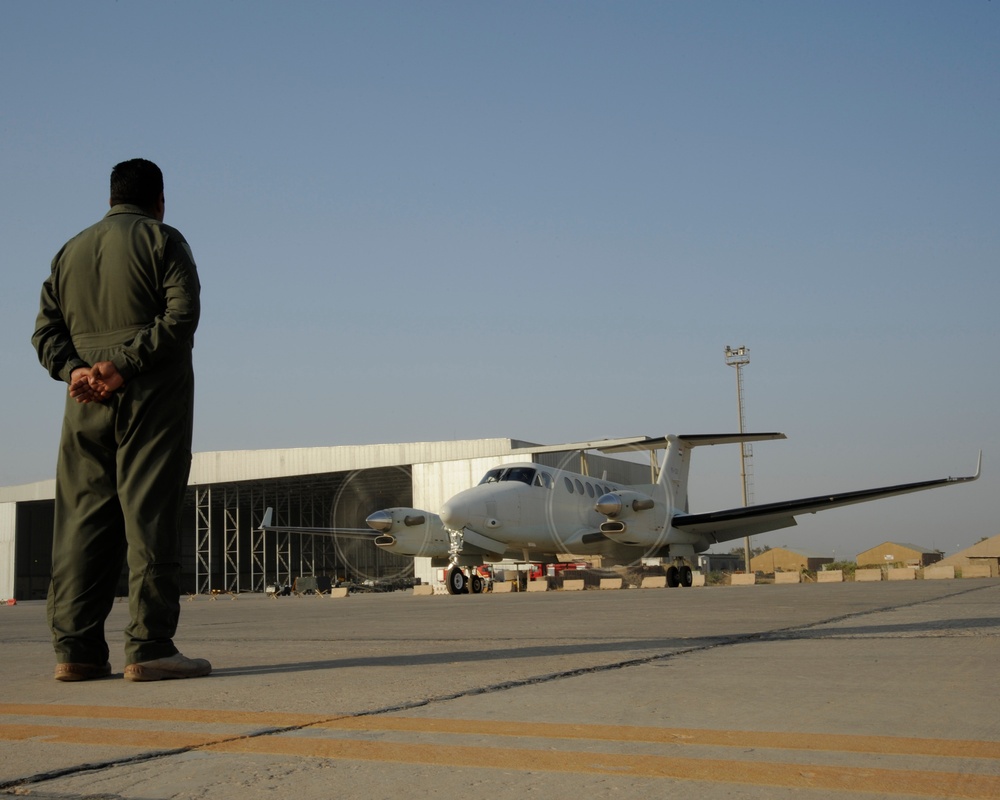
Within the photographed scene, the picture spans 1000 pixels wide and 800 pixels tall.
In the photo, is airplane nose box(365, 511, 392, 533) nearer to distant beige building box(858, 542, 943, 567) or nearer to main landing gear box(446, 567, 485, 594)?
main landing gear box(446, 567, 485, 594)

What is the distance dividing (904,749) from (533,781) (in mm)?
1002

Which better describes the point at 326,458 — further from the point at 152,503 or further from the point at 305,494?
the point at 152,503

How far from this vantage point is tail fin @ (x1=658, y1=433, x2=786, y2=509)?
87.1 ft

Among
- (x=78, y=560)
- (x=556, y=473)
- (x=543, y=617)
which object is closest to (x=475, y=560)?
(x=556, y=473)

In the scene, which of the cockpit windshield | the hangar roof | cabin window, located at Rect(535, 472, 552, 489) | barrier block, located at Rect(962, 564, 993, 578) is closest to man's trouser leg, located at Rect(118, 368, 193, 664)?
the cockpit windshield

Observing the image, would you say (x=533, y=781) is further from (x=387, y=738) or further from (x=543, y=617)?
(x=543, y=617)

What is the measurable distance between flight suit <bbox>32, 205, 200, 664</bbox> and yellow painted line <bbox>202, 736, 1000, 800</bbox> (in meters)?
2.02

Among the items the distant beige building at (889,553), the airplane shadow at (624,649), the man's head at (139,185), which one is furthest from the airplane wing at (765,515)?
the distant beige building at (889,553)

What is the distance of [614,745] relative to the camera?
8.36 ft

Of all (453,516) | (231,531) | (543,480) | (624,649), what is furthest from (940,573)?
(231,531)

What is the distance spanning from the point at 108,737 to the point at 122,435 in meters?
2.03

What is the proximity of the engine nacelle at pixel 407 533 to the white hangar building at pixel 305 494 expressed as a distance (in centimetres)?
848

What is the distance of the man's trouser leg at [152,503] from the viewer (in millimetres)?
4469

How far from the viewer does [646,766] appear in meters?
2.30
